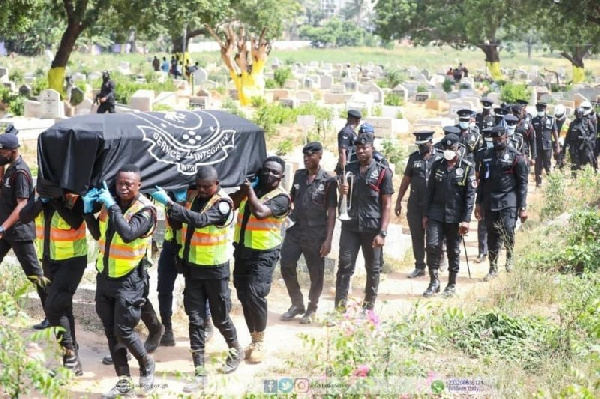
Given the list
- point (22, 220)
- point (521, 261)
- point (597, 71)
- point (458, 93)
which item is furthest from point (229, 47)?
point (597, 71)

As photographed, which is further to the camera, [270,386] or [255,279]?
[255,279]

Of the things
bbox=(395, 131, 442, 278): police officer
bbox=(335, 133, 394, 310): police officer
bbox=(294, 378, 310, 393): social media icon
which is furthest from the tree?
bbox=(294, 378, 310, 393): social media icon

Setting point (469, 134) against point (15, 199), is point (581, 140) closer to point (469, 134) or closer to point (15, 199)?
point (469, 134)

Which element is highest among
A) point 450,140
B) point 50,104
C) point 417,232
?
point 450,140

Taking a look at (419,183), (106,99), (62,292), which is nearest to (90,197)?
(62,292)

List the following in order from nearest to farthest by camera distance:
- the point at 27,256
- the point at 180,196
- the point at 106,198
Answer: the point at 106,198 < the point at 180,196 < the point at 27,256

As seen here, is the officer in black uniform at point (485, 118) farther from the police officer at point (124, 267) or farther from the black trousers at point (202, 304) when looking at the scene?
the police officer at point (124, 267)

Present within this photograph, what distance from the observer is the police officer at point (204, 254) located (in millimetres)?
6801

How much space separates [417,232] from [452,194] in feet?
4.14

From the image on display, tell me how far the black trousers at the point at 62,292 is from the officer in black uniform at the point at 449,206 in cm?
403

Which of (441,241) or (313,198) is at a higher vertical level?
(313,198)

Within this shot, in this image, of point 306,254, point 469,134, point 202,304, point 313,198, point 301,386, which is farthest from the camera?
point 469,134

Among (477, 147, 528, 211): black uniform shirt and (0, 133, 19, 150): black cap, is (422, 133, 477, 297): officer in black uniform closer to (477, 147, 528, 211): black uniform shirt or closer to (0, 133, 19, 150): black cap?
(477, 147, 528, 211): black uniform shirt

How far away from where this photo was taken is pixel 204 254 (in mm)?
6938
